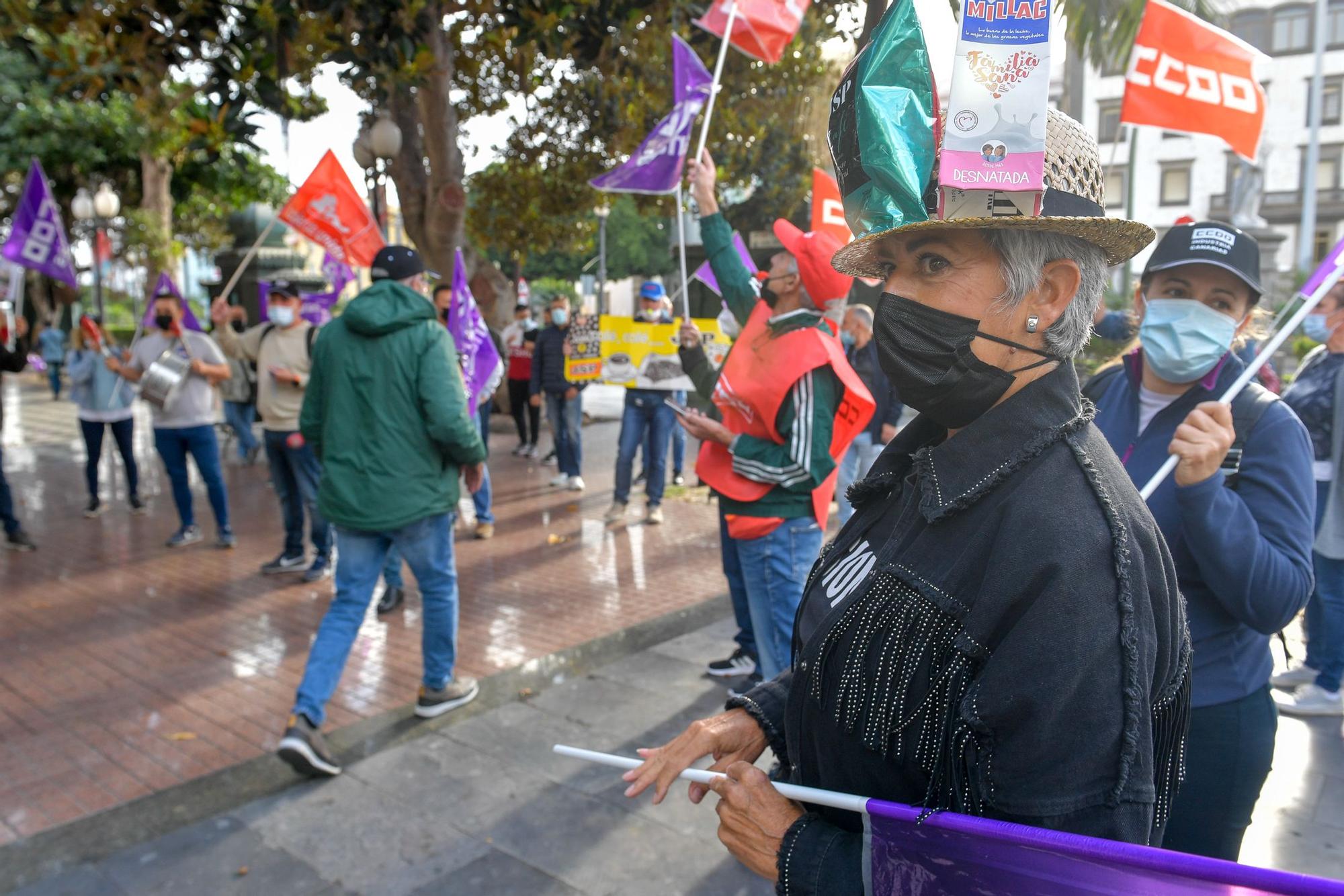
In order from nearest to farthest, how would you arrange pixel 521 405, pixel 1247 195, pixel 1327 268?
1. pixel 1327 268
2. pixel 1247 195
3. pixel 521 405

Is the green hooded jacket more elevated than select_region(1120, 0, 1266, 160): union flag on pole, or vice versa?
select_region(1120, 0, 1266, 160): union flag on pole

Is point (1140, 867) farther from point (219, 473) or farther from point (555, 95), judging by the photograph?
point (555, 95)

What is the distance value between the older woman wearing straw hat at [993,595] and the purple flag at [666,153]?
461 cm

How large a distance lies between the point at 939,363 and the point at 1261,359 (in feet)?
3.52

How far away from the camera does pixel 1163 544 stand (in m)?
1.30

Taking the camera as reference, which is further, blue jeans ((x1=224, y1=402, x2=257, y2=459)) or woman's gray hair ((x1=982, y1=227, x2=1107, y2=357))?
blue jeans ((x1=224, y1=402, x2=257, y2=459))

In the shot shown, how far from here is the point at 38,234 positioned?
329 inches

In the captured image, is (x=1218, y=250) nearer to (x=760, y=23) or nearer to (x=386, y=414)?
(x=386, y=414)

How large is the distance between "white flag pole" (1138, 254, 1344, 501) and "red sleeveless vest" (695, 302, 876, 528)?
62.9 inches

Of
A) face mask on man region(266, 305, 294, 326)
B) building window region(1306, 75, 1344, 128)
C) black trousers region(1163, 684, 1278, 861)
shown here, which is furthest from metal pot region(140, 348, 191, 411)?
building window region(1306, 75, 1344, 128)

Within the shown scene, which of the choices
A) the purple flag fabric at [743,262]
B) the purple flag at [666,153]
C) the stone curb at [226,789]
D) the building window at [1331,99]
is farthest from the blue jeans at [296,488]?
the building window at [1331,99]

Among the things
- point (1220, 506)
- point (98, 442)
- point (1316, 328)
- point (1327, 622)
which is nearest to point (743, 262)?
point (1220, 506)

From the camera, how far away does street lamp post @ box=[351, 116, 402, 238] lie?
9.96 metres

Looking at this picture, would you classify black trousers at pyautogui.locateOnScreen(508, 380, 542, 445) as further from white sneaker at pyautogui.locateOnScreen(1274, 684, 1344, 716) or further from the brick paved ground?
white sneaker at pyautogui.locateOnScreen(1274, 684, 1344, 716)
